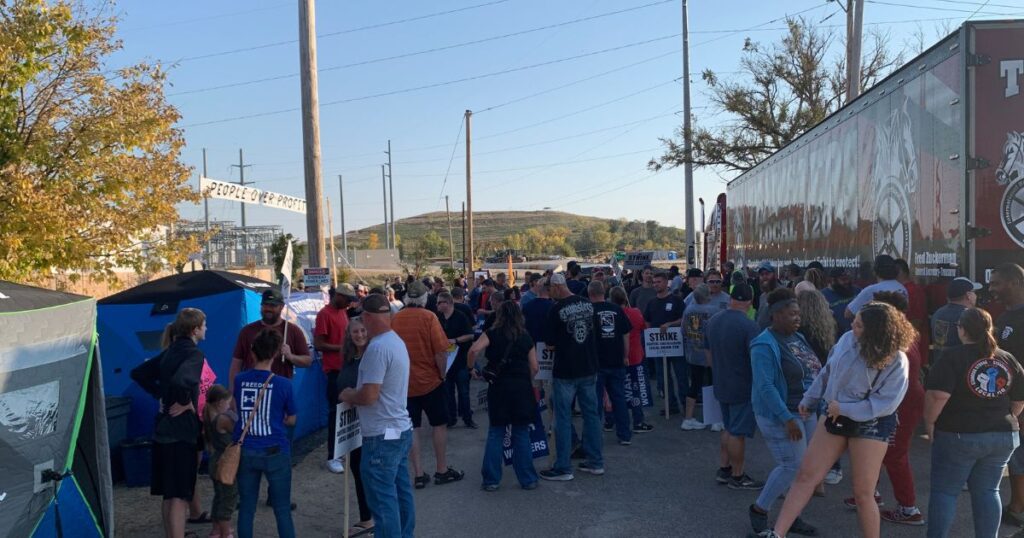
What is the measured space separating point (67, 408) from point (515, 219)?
181448mm

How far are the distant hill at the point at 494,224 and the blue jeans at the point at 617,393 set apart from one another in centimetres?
13567

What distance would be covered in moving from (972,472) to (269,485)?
185 inches

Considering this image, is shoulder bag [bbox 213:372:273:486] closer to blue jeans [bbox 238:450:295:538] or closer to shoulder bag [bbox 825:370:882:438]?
blue jeans [bbox 238:450:295:538]

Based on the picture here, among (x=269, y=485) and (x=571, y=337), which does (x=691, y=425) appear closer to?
(x=571, y=337)

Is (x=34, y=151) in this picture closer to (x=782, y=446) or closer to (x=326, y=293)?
(x=326, y=293)

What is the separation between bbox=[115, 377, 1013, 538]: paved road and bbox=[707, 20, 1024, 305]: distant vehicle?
2.19m

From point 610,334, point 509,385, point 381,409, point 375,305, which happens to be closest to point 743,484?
point 610,334

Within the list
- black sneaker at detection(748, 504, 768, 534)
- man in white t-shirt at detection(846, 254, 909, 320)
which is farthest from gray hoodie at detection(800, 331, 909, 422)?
man in white t-shirt at detection(846, 254, 909, 320)

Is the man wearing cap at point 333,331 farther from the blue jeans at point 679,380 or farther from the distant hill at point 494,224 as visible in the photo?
the distant hill at point 494,224

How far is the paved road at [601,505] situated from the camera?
634 centimetres

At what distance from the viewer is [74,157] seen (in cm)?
1053

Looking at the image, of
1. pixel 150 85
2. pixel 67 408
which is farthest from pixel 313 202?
pixel 67 408

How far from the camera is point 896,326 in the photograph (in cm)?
497

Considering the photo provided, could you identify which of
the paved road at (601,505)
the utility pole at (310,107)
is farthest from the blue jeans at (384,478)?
the utility pole at (310,107)
